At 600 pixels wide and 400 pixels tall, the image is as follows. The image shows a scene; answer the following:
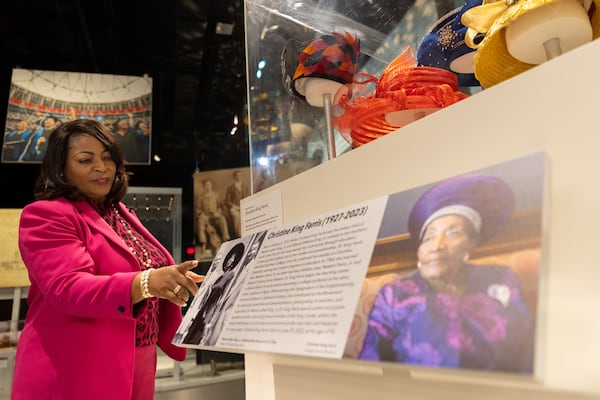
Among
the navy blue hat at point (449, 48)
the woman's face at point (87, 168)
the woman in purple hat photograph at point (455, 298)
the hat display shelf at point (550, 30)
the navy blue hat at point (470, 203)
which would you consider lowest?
the woman in purple hat photograph at point (455, 298)

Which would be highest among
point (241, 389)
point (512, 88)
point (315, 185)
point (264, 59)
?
point (264, 59)

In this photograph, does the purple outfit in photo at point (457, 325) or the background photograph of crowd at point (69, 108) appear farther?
the background photograph of crowd at point (69, 108)

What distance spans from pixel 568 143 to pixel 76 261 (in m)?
1.25

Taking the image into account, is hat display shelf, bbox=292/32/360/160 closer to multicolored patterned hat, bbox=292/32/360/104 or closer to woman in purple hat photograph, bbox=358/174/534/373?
multicolored patterned hat, bbox=292/32/360/104

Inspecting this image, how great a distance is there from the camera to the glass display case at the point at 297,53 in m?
1.56

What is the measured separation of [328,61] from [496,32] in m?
0.66

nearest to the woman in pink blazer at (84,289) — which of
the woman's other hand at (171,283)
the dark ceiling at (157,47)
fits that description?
→ the woman's other hand at (171,283)

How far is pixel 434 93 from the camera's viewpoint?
105cm

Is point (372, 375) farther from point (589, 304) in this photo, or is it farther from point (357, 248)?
point (589, 304)

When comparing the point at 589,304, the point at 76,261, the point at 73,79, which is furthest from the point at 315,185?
the point at 73,79

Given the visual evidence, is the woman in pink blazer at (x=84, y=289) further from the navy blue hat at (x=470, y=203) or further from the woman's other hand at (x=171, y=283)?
the navy blue hat at (x=470, y=203)

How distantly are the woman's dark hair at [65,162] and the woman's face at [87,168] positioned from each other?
0.02 meters

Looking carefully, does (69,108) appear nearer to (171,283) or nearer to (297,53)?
(297,53)

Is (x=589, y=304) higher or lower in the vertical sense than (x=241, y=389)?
higher
